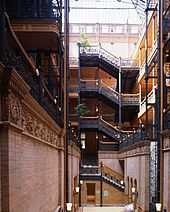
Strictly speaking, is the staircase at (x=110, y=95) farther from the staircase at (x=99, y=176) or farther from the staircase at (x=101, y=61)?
the staircase at (x=99, y=176)

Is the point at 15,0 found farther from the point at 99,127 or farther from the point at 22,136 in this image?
the point at 99,127

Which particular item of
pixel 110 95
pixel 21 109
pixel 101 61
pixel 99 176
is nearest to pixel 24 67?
pixel 21 109

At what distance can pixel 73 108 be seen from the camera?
→ 46219 mm

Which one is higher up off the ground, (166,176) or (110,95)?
(110,95)

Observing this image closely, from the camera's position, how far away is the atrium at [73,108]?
6473 millimetres

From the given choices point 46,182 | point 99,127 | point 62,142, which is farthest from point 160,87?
point 99,127

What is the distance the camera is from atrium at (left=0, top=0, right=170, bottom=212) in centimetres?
647

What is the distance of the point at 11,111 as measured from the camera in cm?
589

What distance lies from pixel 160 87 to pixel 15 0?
23.4 ft

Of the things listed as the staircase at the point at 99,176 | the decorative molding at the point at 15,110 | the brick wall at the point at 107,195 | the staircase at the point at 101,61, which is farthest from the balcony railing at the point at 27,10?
the staircase at the point at 101,61

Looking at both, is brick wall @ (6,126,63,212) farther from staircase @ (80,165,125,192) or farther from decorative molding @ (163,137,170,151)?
staircase @ (80,165,125,192)

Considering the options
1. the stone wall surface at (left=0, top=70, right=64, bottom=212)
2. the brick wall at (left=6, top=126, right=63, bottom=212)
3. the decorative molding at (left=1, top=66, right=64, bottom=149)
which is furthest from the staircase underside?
the decorative molding at (left=1, top=66, right=64, bottom=149)

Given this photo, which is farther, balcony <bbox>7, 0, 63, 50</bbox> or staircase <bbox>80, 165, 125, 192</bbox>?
staircase <bbox>80, 165, 125, 192</bbox>

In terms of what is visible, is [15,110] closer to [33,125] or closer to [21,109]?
[21,109]
